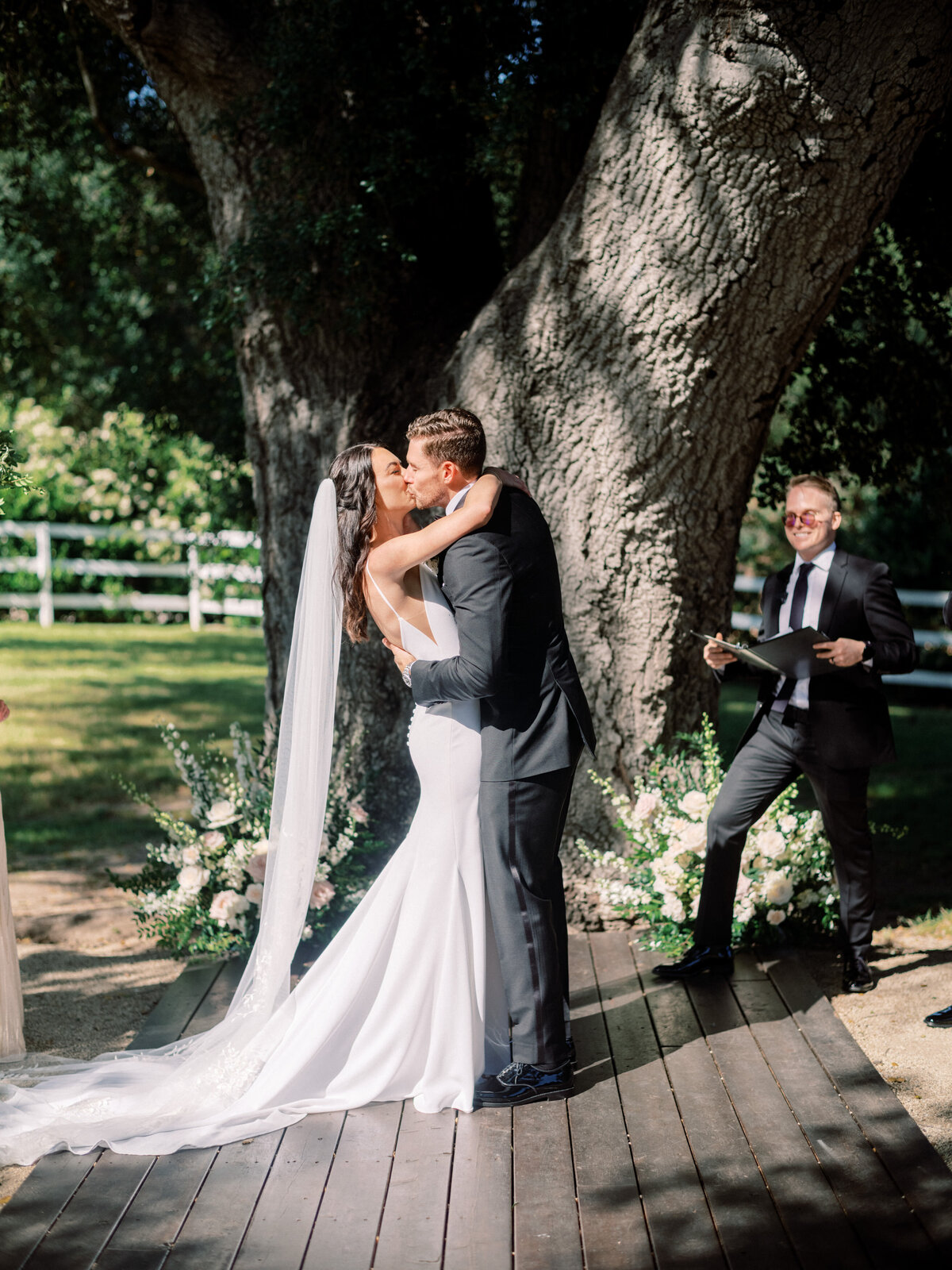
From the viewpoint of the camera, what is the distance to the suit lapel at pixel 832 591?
5012 millimetres

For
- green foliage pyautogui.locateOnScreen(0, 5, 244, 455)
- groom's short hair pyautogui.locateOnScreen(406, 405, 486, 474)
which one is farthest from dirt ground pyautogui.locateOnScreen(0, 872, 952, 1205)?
green foliage pyautogui.locateOnScreen(0, 5, 244, 455)

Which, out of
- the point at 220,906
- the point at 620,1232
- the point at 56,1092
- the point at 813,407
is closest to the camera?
the point at 620,1232

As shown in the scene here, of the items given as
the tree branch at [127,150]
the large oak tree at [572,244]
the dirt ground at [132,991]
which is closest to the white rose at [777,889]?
the dirt ground at [132,991]

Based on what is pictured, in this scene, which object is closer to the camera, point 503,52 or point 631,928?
point 631,928

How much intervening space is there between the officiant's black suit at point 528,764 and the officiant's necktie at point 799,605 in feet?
4.43

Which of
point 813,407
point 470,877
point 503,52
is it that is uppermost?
point 503,52

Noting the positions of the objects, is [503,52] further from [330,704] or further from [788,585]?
[330,704]

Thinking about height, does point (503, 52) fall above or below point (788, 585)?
above

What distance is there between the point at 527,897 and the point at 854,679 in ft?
5.99

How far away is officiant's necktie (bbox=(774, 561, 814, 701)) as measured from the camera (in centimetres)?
509

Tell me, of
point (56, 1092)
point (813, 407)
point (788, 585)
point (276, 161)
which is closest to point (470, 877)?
point (56, 1092)

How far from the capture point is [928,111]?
5.00 m

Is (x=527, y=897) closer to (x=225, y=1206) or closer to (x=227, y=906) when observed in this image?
(x=225, y=1206)

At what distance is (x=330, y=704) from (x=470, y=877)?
0.79 metres
